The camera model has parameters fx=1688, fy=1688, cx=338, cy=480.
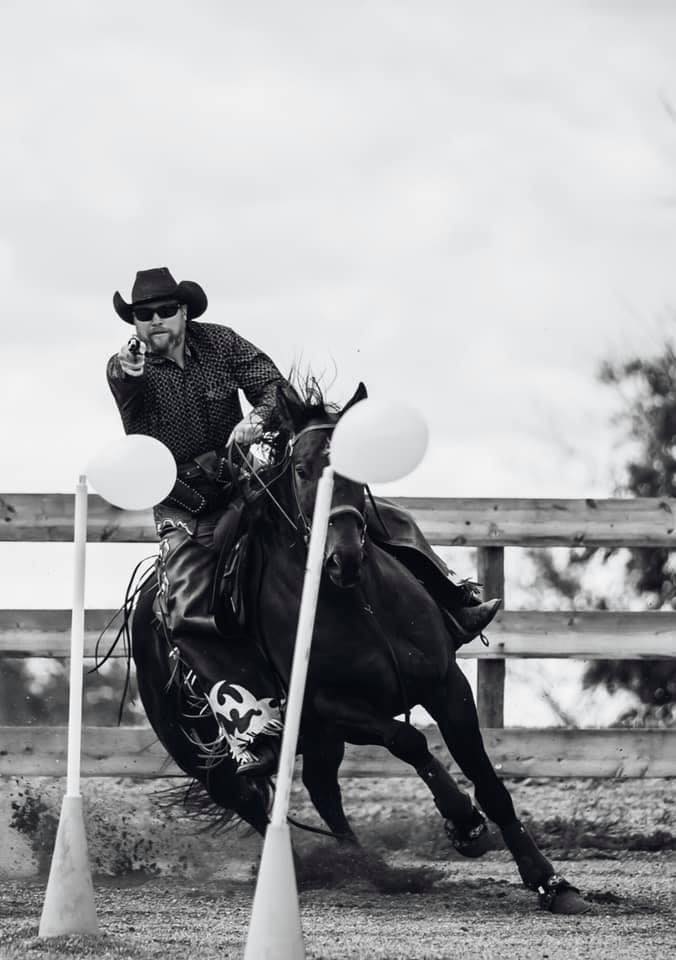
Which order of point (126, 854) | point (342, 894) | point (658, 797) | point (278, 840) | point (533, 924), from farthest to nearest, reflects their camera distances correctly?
point (658, 797) < point (126, 854) < point (342, 894) < point (533, 924) < point (278, 840)

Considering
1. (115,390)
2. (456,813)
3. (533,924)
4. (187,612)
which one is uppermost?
(115,390)

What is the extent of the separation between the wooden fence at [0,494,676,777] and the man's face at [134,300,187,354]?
1963 mm

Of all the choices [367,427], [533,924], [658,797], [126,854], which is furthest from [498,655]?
[367,427]

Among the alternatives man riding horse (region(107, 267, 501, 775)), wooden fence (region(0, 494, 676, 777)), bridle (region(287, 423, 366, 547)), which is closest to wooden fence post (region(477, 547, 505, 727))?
wooden fence (region(0, 494, 676, 777))

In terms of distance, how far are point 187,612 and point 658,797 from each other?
152 inches

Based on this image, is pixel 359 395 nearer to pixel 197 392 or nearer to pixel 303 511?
pixel 303 511

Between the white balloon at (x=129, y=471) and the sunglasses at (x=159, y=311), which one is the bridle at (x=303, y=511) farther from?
the sunglasses at (x=159, y=311)

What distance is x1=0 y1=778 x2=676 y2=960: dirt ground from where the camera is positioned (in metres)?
5.13

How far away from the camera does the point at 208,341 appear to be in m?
6.30

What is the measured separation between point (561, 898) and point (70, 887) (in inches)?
70.5

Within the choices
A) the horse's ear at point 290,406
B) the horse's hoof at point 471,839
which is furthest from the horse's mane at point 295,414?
the horse's hoof at point 471,839

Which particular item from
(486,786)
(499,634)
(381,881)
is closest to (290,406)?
(486,786)

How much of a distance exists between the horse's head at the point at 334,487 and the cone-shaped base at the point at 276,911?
1017mm

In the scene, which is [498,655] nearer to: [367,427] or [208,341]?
[208,341]
